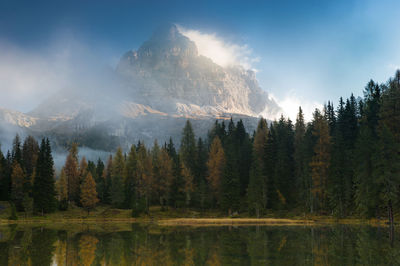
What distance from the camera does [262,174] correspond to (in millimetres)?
88188

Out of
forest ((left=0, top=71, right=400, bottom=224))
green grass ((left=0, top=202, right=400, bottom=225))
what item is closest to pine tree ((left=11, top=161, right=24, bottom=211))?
forest ((left=0, top=71, right=400, bottom=224))

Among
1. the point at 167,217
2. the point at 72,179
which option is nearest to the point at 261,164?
the point at 167,217

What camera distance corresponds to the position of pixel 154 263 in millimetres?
22938

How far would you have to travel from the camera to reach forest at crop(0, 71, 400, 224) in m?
60.5

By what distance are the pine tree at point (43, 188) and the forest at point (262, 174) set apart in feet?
0.80

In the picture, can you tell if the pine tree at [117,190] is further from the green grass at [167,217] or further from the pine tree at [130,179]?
the green grass at [167,217]

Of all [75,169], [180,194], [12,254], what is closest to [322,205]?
[180,194]

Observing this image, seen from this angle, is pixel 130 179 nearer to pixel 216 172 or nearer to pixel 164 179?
pixel 164 179

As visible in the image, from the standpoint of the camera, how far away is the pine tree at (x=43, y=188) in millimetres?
85125

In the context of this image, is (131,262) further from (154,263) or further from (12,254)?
(12,254)

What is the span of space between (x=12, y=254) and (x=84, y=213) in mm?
66369

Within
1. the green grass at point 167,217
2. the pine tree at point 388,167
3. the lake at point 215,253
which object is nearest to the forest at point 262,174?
the pine tree at point 388,167

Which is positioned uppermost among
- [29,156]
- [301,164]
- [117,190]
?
[29,156]

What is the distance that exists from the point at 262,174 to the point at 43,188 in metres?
55.0
